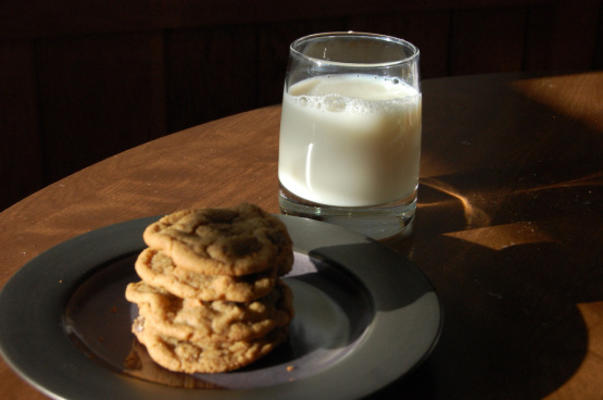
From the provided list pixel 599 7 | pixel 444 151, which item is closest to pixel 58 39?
pixel 444 151

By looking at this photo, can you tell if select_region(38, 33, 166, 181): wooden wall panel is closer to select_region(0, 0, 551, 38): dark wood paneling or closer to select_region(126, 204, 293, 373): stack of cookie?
select_region(0, 0, 551, 38): dark wood paneling

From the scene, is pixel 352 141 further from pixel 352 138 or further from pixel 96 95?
pixel 96 95

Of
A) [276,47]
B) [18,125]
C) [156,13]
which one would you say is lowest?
[18,125]

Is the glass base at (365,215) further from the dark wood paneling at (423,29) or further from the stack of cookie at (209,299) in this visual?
the dark wood paneling at (423,29)

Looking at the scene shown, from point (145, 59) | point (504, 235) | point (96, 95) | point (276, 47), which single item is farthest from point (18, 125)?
point (504, 235)

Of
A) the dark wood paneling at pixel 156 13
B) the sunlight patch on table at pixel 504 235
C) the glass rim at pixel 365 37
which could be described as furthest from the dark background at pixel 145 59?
the sunlight patch on table at pixel 504 235

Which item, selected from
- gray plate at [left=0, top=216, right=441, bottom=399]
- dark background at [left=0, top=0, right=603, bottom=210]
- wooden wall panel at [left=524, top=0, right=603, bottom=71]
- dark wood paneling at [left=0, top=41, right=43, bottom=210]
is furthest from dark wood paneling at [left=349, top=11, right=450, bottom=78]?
gray plate at [left=0, top=216, right=441, bottom=399]

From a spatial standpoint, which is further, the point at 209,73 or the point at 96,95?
the point at 209,73
